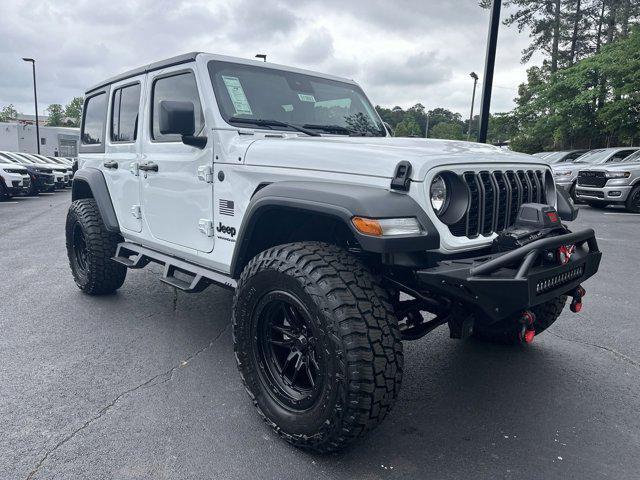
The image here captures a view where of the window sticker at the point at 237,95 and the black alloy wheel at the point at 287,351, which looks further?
the window sticker at the point at 237,95

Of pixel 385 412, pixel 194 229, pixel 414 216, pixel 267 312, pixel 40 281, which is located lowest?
pixel 40 281

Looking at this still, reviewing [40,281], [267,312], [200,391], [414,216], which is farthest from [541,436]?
[40,281]

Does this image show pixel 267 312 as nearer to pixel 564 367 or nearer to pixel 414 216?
pixel 414 216

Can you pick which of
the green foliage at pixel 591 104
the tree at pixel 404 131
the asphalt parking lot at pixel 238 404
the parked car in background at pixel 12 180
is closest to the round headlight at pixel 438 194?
the asphalt parking lot at pixel 238 404

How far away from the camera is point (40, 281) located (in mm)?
5785

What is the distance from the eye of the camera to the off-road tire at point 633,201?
41.0ft

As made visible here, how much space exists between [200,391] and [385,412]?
1.38 m

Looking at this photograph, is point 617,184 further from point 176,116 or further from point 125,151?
point 176,116

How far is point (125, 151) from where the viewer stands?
14.3 feet

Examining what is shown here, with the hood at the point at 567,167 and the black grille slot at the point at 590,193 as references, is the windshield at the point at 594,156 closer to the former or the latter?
the hood at the point at 567,167

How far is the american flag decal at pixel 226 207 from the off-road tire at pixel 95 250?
6.57 ft

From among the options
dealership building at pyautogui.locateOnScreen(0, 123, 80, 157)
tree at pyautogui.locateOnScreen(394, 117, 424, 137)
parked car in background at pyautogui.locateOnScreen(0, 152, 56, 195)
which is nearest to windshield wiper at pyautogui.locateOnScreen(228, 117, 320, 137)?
tree at pyautogui.locateOnScreen(394, 117, 424, 137)

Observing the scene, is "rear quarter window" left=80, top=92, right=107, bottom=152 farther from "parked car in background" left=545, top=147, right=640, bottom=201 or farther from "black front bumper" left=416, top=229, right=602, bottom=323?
"parked car in background" left=545, top=147, right=640, bottom=201

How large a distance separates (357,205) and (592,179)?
12858 mm
